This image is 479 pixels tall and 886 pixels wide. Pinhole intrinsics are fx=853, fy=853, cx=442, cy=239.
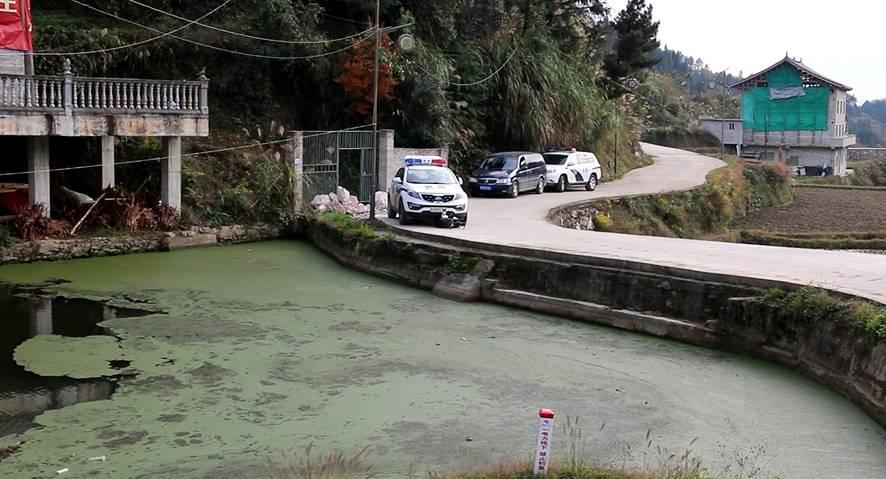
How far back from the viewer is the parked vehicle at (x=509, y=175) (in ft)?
91.9

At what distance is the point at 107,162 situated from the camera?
70.0 ft

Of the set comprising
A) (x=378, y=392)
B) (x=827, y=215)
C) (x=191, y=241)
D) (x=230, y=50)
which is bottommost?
(x=378, y=392)

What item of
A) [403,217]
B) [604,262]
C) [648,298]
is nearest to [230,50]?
[403,217]

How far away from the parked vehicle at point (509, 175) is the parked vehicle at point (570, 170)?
1.08 meters

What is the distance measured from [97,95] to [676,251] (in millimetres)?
13482

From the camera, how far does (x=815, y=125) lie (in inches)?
2084

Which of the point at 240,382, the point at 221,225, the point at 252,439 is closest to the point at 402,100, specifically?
the point at 221,225

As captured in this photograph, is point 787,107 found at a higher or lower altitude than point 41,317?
higher

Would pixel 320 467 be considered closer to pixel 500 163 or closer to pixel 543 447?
pixel 543 447

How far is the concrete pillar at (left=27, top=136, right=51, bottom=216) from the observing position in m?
19.9

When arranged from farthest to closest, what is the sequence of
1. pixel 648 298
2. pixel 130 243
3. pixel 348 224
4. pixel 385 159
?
pixel 385 159 < pixel 348 224 < pixel 130 243 < pixel 648 298

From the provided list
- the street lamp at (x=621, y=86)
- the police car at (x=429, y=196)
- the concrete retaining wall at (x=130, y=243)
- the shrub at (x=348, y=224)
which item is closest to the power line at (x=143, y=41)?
the concrete retaining wall at (x=130, y=243)

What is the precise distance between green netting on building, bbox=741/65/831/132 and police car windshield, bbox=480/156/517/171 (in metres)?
31.9

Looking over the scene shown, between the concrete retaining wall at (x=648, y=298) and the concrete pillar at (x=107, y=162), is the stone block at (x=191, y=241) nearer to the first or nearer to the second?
the concrete pillar at (x=107, y=162)
